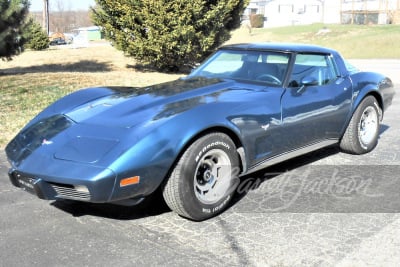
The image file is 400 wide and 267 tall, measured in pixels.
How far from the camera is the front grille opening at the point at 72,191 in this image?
3.28 m

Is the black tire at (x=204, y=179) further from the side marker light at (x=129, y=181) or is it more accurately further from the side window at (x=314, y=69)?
the side window at (x=314, y=69)

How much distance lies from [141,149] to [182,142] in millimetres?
336

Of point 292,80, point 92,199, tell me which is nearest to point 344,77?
point 292,80

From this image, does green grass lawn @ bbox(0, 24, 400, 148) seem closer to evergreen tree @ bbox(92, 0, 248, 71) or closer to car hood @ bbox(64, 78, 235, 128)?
evergreen tree @ bbox(92, 0, 248, 71)

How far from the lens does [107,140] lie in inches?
137

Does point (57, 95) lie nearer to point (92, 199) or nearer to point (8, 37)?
point (8, 37)

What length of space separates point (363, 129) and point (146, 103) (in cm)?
300

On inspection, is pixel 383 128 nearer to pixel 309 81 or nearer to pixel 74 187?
pixel 309 81

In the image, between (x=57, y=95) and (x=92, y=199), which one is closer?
(x=92, y=199)

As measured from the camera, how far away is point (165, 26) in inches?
499

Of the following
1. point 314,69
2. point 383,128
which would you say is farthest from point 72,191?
point 383,128

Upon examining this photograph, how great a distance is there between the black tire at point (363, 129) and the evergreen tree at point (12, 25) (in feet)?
33.7

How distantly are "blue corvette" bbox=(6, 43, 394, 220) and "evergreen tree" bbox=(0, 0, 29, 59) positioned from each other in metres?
9.05

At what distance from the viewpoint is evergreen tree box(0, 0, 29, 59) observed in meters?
12.6
